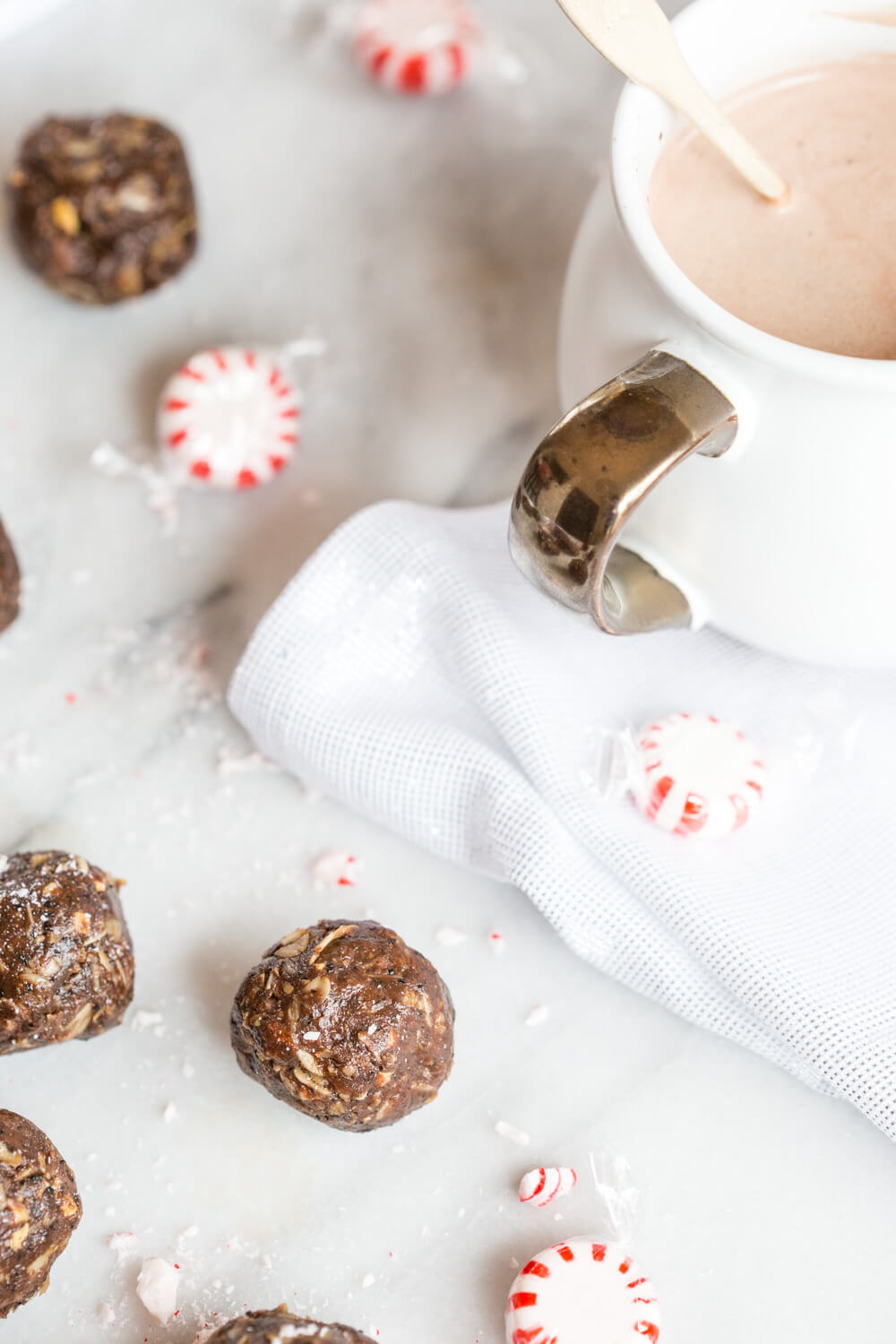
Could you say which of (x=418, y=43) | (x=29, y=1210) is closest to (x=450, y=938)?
(x=29, y=1210)

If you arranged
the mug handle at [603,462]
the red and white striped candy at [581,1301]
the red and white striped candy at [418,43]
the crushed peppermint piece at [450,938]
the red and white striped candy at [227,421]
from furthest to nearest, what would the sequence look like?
the red and white striped candy at [418,43] < the red and white striped candy at [227,421] < the crushed peppermint piece at [450,938] < the red and white striped candy at [581,1301] < the mug handle at [603,462]

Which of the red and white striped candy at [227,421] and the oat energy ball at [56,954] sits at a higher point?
the red and white striped candy at [227,421]

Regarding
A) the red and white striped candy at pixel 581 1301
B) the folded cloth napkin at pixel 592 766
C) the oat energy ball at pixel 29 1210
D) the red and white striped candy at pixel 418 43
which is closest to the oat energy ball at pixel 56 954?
the oat energy ball at pixel 29 1210

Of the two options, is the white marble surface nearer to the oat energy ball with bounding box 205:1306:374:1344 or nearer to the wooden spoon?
the oat energy ball with bounding box 205:1306:374:1344

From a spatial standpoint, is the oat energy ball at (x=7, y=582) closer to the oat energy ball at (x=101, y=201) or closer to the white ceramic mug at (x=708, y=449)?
the oat energy ball at (x=101, y=201)

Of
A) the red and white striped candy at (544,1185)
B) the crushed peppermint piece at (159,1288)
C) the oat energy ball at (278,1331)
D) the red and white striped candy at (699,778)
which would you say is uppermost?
the red and white striped candy at (699,778)

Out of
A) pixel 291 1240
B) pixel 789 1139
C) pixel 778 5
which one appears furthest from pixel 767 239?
pixel 291 1240

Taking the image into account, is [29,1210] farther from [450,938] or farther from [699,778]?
[699,778]

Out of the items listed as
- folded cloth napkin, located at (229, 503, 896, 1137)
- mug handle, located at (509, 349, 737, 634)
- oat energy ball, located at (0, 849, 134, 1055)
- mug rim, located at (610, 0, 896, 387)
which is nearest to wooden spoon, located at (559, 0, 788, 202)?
mug rim, located at (610, 0, 896, 387)
